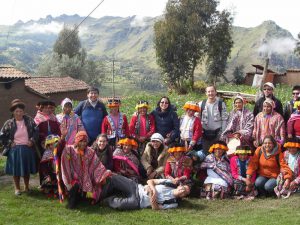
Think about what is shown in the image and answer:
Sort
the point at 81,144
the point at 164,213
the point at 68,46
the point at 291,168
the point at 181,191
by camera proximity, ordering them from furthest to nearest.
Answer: the point at 68,46 < the point at 291,168 < the point at 181,191 < the point at 81,144 < the point at 164,213

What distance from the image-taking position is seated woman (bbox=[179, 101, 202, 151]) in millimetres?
8086

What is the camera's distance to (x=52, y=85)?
38.0 meters

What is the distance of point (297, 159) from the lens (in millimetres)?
7223

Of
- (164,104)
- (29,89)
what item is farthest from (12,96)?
(164,104)

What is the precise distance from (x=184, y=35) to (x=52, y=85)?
13060mm

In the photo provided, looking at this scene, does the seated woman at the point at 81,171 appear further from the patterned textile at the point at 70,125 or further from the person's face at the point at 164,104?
the person's face at the point at 164,104

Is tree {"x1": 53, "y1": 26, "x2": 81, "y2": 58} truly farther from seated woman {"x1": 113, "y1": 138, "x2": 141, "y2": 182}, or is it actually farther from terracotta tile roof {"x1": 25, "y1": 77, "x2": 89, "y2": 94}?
seated woman {"x1": 113, "y1": 138, "x2": 141, "y2": 182}

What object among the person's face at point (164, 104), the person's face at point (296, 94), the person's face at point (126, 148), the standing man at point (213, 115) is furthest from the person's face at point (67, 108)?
the person's face at point (296, 94)

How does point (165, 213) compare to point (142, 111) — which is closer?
point (165, 213)

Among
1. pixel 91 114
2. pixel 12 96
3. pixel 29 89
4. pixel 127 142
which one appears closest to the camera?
pixel 127 142

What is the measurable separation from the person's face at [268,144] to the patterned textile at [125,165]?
7.60ft

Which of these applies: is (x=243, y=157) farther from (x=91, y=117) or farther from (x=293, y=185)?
(x=91, y=117)

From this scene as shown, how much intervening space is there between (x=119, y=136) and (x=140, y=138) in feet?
1.41

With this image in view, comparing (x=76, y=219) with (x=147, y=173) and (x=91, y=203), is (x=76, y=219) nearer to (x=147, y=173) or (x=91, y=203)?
(x=91, y=203)
